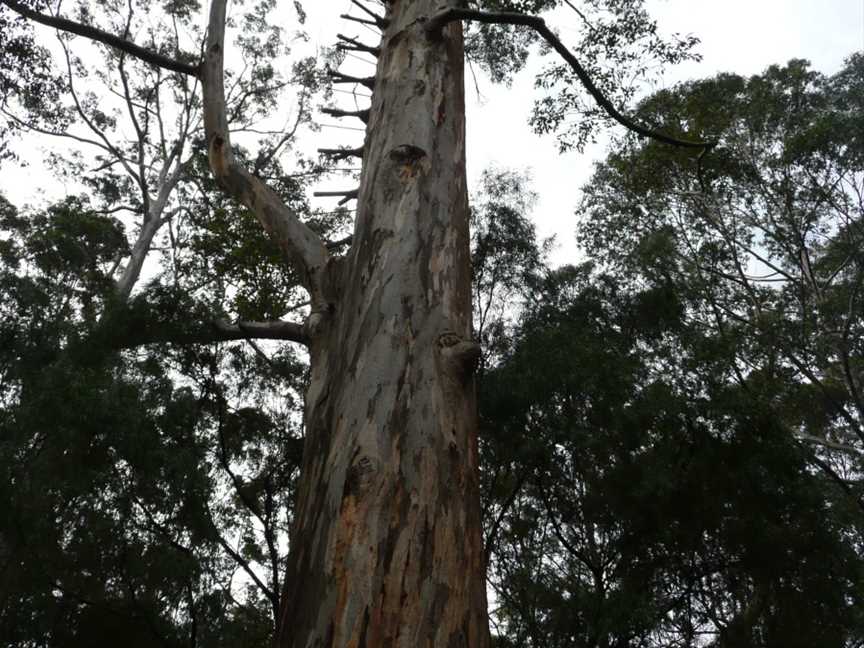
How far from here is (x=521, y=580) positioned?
17.6ft

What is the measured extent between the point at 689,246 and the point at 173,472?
778 centimetres

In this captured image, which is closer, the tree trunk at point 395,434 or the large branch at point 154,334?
the tree trunk at point 395,434

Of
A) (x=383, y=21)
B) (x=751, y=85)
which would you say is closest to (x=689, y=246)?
(x=751, y=85)

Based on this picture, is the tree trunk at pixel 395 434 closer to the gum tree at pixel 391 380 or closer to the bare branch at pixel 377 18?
the gum tree at pixel 391 380

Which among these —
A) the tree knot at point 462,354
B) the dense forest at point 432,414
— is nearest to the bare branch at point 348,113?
the dense forest at point 432,414

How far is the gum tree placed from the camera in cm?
116

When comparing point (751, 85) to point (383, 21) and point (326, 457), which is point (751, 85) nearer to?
point (383, 21)

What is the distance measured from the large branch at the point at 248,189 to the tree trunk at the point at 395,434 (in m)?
0.15

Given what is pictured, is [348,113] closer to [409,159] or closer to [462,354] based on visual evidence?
[409,159]

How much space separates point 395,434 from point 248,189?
1.37m

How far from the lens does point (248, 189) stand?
2357mm

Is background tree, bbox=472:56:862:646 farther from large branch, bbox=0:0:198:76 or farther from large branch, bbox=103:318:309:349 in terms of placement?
large branch, bbox=0:0:198:76

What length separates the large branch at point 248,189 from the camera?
205cm

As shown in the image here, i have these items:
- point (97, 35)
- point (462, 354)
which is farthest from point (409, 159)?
point (97, 35)
